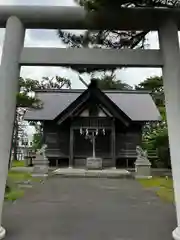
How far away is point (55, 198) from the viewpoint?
9.23m

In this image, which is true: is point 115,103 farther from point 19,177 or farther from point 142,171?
point 19,177

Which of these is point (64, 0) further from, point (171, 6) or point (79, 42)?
point (171, 6)

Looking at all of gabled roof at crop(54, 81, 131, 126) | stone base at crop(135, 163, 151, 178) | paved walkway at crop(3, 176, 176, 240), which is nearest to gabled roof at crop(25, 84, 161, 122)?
gabled roof at crop(54, 81, 131, 126)

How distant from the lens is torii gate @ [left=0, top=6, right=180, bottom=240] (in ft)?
15.4

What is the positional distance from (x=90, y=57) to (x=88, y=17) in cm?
61

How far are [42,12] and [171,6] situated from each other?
1.96 meters

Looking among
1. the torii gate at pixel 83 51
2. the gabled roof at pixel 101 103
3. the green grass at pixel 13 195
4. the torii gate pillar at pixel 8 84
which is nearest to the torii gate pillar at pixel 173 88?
the torii gate at pixel 83 51

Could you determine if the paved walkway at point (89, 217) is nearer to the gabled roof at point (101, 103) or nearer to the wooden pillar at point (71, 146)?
the wooden pillar at point (71, 146)

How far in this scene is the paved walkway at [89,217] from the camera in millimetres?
5051

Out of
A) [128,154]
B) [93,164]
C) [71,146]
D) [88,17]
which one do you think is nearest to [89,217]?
[88,17]

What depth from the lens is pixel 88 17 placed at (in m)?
4.83

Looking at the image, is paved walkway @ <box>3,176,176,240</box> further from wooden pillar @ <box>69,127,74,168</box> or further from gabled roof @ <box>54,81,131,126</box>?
gabled roof @ <box>54,81,131,126</box>

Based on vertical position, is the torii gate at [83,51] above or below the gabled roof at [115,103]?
below

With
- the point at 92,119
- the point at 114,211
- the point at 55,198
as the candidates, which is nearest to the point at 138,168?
the point at 92,119
